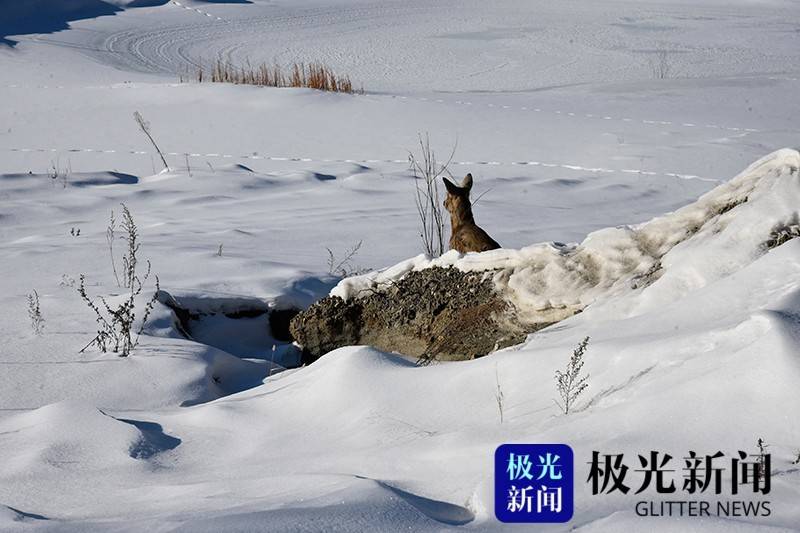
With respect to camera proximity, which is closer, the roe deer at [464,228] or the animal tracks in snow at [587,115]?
the roe deer at [464,228]

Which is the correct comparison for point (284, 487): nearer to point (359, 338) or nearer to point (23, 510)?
point (23, 510)

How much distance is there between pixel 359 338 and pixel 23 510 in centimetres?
179

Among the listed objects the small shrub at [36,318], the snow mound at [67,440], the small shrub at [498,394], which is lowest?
the snow mound at [67,440]

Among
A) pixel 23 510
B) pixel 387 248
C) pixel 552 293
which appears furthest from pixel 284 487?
pixel 387 248

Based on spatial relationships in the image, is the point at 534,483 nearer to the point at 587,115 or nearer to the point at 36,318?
the point at 36,318

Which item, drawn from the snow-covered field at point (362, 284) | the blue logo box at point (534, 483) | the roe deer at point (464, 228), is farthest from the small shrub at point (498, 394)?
the roe deer at point (464, 228)

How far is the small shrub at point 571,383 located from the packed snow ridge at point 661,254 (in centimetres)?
55

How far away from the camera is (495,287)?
3695mm

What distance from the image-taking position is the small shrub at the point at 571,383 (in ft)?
Result: 8.13

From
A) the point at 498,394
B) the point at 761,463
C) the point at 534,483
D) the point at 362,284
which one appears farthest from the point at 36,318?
the point at 761,463

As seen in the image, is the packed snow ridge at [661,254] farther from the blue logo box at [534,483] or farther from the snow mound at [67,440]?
the snow mound at [67,440]

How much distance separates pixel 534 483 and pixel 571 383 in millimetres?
579

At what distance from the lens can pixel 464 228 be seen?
5.05 meters

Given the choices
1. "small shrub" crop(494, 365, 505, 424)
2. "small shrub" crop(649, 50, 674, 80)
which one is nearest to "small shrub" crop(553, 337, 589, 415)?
"small shrub" crop(494, 365, 505, 424)
